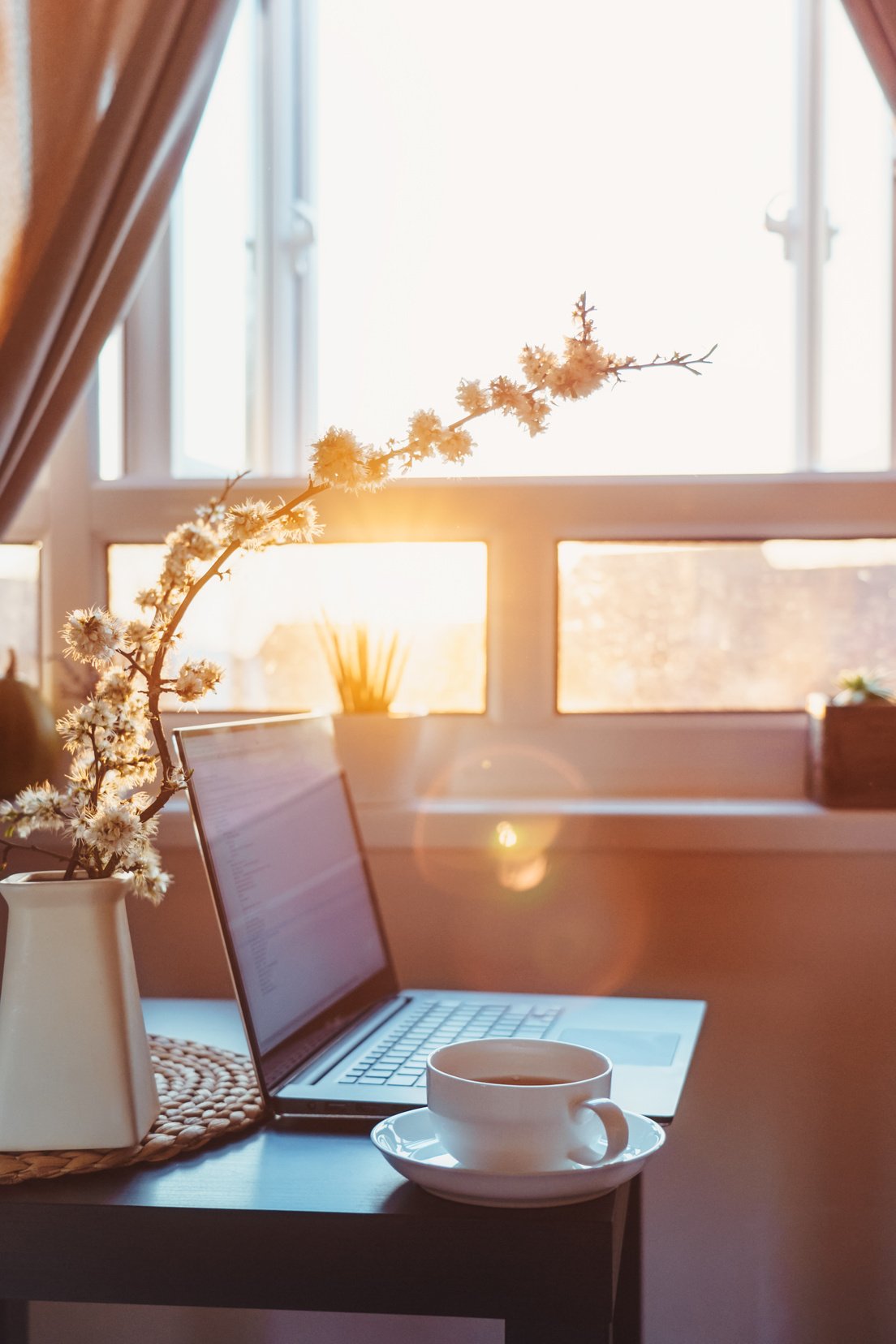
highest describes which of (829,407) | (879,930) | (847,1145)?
(829,407)

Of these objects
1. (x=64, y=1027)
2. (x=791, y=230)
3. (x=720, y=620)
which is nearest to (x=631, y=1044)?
(x=64, y=1027)

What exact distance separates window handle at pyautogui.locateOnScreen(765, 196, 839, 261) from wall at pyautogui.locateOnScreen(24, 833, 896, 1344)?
79 cm

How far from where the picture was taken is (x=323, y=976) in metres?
1.07

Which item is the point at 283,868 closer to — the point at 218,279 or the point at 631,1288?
the point at 631,1288

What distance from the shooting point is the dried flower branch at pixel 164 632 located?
30.9 inches

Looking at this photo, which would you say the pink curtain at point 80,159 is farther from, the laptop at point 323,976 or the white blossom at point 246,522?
the white blossom at point 246,522

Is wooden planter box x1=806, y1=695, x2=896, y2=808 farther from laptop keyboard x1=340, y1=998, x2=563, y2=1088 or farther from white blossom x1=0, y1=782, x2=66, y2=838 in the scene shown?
white blossom x1=0, y1=782, x2=66, y2=838

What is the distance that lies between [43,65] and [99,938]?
106 centimetres

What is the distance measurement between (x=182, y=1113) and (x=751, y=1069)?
736 mm

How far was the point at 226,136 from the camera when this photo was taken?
1674mm

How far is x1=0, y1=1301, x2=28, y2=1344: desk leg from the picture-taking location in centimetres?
123

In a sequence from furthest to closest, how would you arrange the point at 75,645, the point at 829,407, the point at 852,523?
the point at 829,407 < the point at 852,523 < the point at 75,645

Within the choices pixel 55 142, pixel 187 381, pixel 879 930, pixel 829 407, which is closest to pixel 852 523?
pixel 829 407

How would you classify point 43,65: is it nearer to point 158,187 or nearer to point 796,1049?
point 158,187
